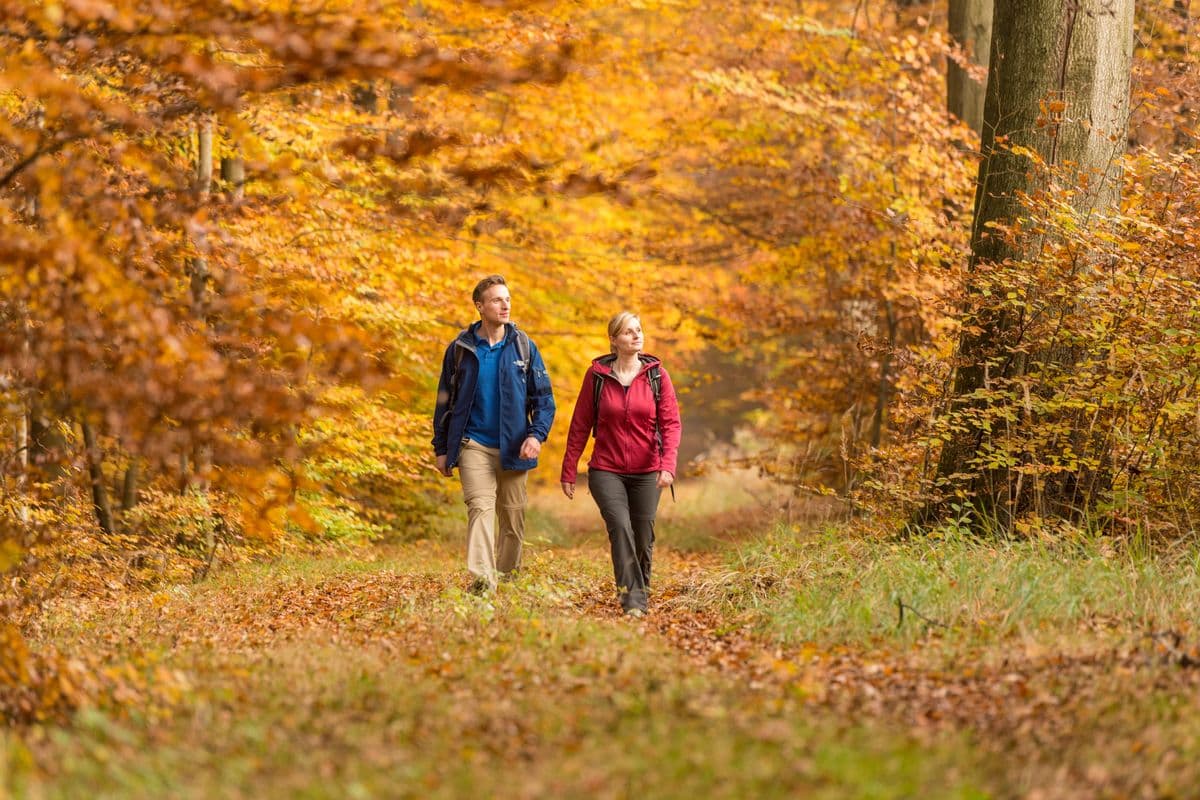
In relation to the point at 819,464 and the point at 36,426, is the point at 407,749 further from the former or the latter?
the point at 819,464

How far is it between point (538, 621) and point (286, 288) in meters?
4.45

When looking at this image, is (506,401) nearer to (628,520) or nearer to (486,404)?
(486,404)

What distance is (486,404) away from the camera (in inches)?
325

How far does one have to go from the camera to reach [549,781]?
4.11 m

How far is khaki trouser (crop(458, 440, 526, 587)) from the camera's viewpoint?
8.12 metres

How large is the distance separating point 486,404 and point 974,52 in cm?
856

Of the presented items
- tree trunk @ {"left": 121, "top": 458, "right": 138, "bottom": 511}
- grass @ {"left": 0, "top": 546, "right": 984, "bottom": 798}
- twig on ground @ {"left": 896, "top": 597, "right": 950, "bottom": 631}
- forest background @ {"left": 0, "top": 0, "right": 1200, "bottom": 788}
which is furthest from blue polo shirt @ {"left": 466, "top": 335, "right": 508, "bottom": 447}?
tree trunk @ {"left": 121, "top": 458, "right": 138, "bottom": 511}

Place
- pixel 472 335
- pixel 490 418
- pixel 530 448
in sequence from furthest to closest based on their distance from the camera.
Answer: pixel 472 335
pixel 490 418
pixel 530 448

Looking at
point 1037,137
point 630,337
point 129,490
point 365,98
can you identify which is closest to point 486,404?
point 630,337

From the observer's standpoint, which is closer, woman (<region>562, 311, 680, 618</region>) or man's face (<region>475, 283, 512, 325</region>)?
woman (<region>562, 311, 680, 618</region>)

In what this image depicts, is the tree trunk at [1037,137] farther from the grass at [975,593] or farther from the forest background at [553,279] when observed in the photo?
the grass at [975,593]

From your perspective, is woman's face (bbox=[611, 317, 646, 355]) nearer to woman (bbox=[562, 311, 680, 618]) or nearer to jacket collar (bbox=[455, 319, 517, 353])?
woman (bbox=[562, 311, 680, 618])

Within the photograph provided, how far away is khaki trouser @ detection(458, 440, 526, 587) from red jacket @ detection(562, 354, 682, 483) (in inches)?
19.2

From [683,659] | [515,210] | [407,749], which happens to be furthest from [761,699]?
[515,210]
